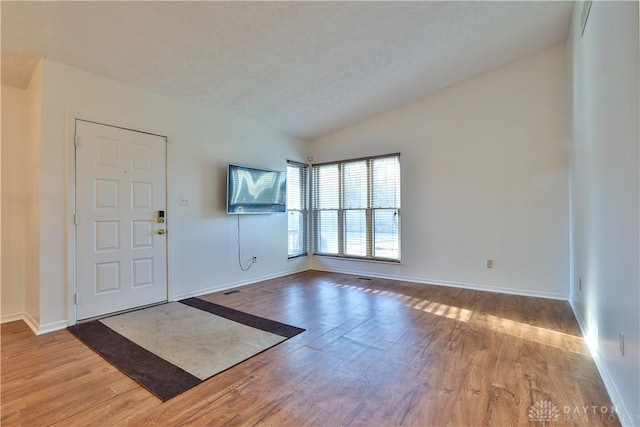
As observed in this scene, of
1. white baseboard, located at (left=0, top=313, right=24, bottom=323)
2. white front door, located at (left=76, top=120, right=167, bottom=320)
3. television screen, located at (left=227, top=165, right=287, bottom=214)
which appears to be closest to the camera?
white front door, located at (left=76, top=120, right=167, bottom=320)

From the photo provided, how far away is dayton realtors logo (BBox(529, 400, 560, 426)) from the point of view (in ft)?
5.29

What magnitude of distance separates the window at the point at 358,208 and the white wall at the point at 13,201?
4.07 meters

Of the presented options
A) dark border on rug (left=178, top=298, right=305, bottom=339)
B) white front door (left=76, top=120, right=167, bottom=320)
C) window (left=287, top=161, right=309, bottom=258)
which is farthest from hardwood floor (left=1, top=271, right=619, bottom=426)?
window (left=287, top=161, right=309, bottom=258)

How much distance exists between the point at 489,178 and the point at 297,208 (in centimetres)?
317

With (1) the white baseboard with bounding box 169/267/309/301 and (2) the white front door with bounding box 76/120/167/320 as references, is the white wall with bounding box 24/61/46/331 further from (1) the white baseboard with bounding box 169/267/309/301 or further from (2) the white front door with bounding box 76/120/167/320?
(1) the white baseboard with bounding box 169/267/309/301

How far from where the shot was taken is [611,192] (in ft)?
6.07

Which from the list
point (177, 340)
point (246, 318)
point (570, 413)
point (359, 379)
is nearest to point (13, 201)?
point (177, 340)

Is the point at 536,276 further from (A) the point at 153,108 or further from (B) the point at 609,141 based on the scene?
(A) the point at 153,108

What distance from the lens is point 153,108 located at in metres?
3.64

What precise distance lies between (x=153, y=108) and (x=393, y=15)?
2.84 meters

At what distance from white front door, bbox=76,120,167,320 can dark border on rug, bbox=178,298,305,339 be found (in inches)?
17.9

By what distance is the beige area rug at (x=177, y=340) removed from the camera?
212cm

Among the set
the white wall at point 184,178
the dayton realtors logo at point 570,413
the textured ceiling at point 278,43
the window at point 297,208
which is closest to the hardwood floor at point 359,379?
the dayton realtors logo at point 570,413

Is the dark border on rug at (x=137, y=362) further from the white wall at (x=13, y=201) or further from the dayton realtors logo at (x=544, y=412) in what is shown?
the dayton realtors logo at (x=544, y=412)
